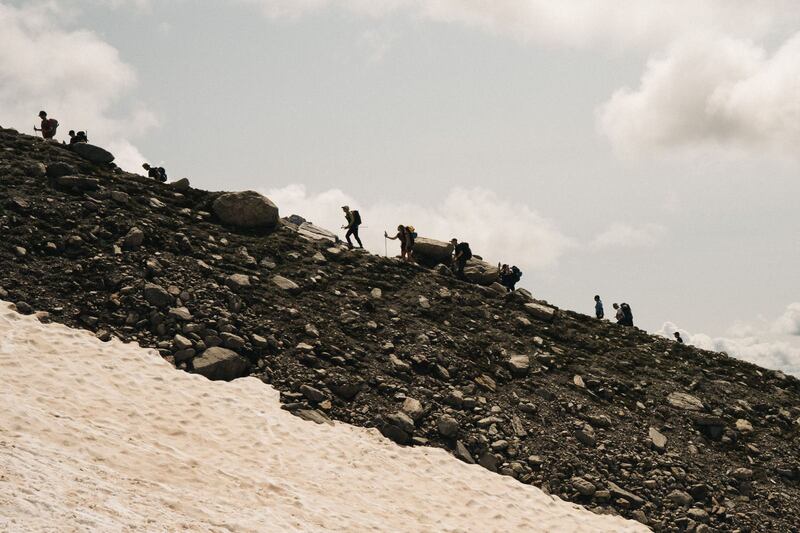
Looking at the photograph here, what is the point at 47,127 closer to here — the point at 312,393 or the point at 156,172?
the point at 156,172

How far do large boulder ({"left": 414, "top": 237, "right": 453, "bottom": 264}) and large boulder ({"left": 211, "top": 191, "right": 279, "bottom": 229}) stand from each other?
8.16 m

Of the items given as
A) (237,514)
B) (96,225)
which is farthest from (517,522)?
Result: (96,225)

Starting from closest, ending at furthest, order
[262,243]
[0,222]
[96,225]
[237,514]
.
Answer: [237,514]
[0,222]
[96,225]
[262,243]

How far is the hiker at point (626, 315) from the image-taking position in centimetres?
3367

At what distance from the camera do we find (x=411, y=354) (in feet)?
78.8

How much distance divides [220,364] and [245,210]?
11.8 m

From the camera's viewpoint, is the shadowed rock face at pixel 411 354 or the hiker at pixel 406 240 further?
the hiker at pixel 406 240

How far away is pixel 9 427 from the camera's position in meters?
13.6

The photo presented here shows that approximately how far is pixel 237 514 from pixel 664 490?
45.9 feet

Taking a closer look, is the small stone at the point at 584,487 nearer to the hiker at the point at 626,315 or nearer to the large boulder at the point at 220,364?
the large boulder at the point at 220,364

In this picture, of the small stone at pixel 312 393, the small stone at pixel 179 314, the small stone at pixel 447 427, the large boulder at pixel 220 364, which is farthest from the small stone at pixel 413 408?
the small stone at pixel 179 314

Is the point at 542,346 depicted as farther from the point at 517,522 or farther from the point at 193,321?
the point at 193,321

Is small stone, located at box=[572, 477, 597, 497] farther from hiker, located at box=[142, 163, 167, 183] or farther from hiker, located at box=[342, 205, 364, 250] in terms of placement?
hiker, located at box=[142, 163, 167, 183]

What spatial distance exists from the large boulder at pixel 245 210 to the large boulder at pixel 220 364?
34.6 ft
